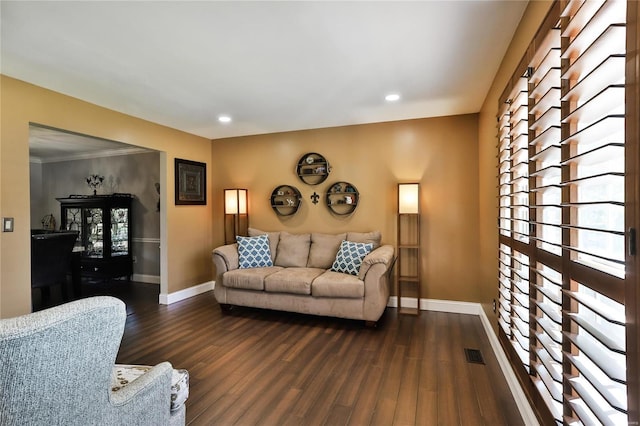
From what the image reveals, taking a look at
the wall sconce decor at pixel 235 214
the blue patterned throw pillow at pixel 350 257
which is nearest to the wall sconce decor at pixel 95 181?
the wall sconce decor at pixel 235 214

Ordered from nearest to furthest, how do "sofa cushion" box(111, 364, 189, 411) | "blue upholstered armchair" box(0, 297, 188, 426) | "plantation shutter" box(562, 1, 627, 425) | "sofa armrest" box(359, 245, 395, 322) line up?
"blue upholstered armchair" box(0, 297, 188, 426), "plantation shutter" box(562, 1, 627, 425), "sofa cushion" box(111, 364, 189, 411), "sofa armrest" box(359, 245, 395, 322)

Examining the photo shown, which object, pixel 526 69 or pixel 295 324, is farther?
pixel 295 324

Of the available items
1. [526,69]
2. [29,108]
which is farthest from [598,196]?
[29,108]

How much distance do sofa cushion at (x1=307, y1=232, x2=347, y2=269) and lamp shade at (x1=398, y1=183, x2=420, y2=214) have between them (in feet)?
2.85

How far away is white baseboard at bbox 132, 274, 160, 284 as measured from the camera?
18.2 feet

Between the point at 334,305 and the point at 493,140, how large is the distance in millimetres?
2271

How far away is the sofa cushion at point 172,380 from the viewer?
1.47 metres

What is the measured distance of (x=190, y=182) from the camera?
4.69m

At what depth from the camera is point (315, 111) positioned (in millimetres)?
3670

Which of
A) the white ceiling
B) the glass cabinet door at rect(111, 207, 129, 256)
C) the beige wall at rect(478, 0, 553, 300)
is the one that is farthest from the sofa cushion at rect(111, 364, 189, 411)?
the glass cabinet door at rect(111, 207, 129, 256)

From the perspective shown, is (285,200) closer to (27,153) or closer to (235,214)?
(235,214)

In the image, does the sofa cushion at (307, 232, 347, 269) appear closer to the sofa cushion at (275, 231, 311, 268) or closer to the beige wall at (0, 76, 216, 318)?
the sofa cushion at (275, 231, 311, 268)

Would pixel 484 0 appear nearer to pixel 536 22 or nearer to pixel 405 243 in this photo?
pixel 536 22

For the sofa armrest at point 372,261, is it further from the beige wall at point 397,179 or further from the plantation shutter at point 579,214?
the plantation shutter at point 579,214
